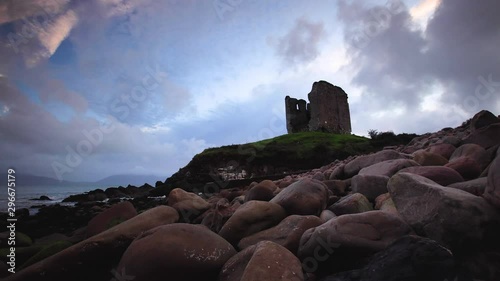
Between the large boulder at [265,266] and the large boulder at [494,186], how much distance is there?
1441mm

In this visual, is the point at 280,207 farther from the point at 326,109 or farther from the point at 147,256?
the point at 326,109

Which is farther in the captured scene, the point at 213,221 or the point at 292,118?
the point at 292,118

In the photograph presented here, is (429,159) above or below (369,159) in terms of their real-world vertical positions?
below

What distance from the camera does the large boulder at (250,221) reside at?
2.90 metres

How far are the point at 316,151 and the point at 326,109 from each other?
23678mm

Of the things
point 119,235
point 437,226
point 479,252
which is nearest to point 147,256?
point 119,235

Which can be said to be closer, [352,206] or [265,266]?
[265,266]

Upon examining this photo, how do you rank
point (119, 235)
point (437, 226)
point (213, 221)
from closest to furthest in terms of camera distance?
point (437, 226) < point (119, 235) < point (213, 221)

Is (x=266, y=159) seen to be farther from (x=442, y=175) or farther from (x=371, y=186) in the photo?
(x=442, y=175)

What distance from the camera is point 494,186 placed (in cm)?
190

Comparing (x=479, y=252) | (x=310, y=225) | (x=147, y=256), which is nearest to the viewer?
(x=479, y=252)

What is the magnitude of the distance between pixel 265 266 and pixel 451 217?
138 cm

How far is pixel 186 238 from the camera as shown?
91.4 inches

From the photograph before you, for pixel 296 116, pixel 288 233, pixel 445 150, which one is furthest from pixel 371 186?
pixel 296 116
